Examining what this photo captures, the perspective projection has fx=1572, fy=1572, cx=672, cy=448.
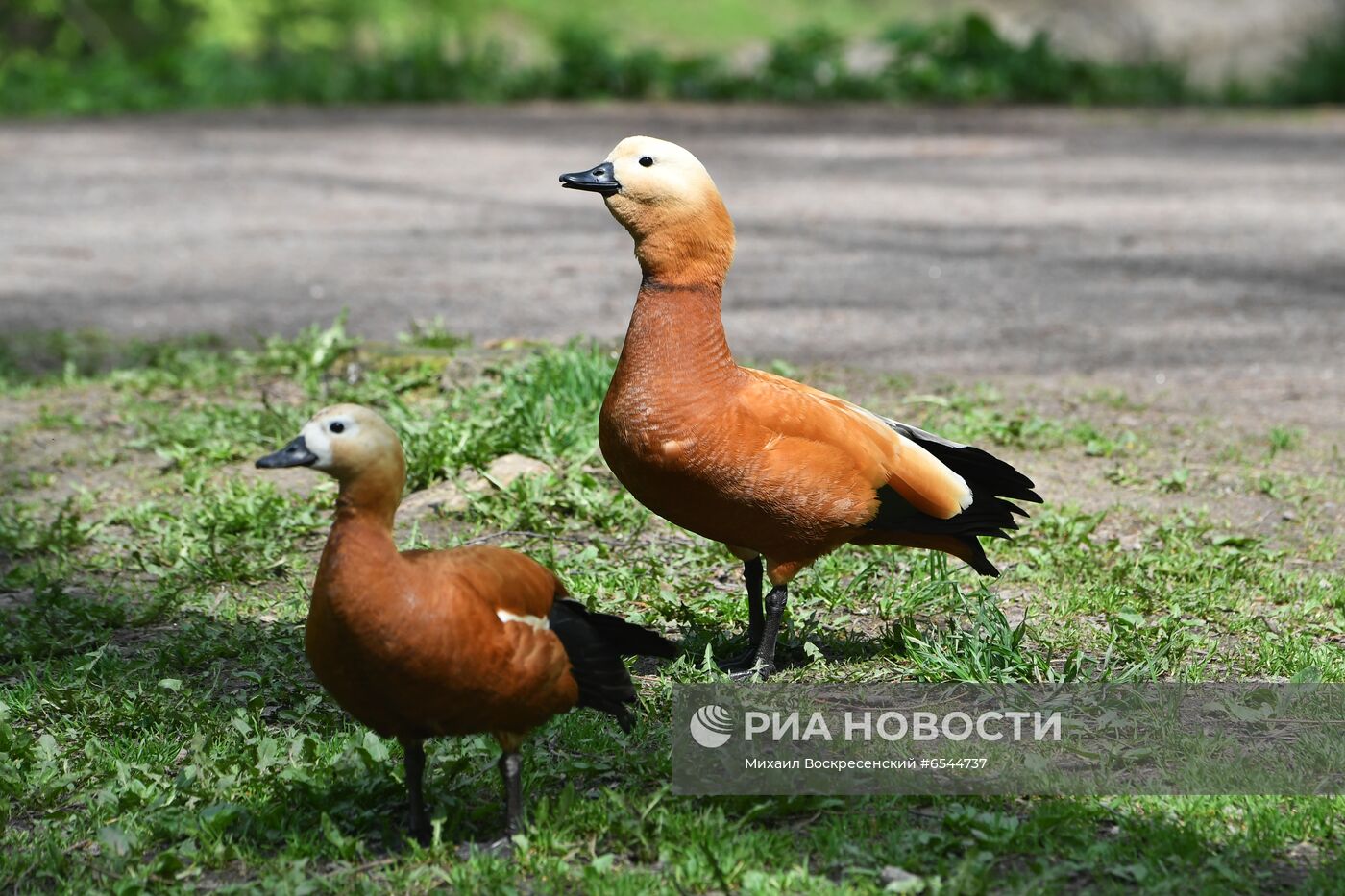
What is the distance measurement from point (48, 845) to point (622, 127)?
10482mm

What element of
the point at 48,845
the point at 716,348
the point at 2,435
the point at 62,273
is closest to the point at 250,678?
the point at 48,845

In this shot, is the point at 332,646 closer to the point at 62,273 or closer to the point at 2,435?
the point at 2,435

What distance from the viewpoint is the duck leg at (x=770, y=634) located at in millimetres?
4000

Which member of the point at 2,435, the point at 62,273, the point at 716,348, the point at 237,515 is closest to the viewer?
the point at 716,348

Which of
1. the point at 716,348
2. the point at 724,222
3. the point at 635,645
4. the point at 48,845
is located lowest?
the point at 48,845

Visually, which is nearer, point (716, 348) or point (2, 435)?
point (716, 348)

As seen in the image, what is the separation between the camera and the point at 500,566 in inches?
127

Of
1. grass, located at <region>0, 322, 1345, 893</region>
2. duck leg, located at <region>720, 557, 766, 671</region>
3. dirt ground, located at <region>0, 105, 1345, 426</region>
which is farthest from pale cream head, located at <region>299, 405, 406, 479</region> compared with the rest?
dirt ground, located at <region>0, 105, 1345, 426</region>

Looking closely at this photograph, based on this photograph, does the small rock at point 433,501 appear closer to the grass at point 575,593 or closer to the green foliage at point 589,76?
the grass at point 575,593

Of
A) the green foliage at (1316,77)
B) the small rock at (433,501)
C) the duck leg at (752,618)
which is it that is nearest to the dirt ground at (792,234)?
the green foliage at (1316,77)

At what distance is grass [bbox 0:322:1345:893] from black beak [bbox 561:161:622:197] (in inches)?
49.5

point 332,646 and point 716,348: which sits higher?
point 716,348

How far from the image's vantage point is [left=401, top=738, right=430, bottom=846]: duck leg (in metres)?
3.16

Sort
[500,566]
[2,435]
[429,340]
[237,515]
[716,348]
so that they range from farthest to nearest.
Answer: [429,340]
[2,435]
[237,515]
[716,348]
[500,566]
